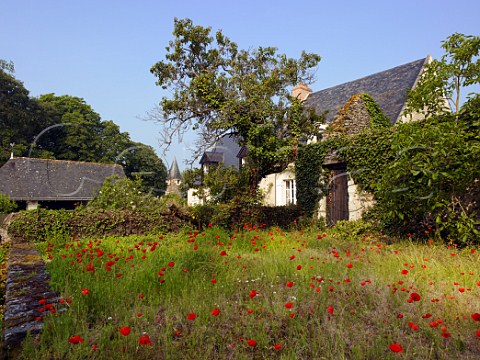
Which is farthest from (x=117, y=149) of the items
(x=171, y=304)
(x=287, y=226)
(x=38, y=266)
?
(x=171, y=304)

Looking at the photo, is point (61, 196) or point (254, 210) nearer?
point (254, 210)

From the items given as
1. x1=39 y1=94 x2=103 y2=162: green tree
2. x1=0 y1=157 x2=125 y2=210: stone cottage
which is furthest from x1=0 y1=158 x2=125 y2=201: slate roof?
x1=39 y1=94 x2=103 y2=162: green tree

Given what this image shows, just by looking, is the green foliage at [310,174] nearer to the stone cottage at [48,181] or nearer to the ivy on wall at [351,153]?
→ the ivy on wall at [351,153]

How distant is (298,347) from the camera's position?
242 centimetres

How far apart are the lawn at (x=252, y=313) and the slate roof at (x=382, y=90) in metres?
10.9

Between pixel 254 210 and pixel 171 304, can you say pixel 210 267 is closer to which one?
pixel 171 304

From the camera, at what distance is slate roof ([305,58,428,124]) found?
1433 centimetres

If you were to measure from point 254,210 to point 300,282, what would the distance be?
6.96 m

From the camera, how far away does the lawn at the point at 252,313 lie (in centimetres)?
232

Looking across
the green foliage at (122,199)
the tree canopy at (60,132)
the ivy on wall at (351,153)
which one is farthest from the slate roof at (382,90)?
the tree canopy at (60,132)

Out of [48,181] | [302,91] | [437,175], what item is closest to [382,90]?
[302,91]

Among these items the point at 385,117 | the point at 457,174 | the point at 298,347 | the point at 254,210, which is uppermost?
the point at 385,117

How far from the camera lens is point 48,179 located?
2062 centimetres

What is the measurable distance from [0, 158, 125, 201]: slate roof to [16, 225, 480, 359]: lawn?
710 inches
